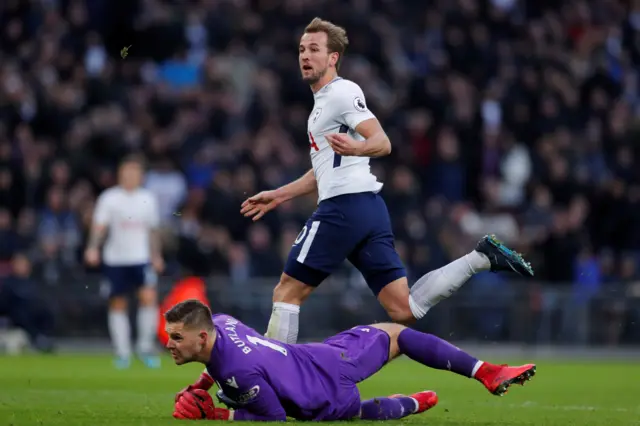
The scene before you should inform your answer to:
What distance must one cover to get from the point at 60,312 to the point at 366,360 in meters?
11.5

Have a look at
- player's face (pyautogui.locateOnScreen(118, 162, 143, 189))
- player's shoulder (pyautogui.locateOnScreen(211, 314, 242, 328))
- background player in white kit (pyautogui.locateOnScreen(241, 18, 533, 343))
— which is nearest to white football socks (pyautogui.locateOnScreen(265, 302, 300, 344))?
background player in white kit (pyautogui.locateOnScreen(241, 18, 533, 343))

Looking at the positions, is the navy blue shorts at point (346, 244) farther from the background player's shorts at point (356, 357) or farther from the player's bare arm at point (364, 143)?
the background player's shorts at point (356, 357)

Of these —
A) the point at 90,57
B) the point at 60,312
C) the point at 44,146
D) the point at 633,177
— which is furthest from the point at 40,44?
the point at 633,177

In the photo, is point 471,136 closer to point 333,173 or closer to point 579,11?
point 579,11

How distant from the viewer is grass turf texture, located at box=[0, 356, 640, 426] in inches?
365

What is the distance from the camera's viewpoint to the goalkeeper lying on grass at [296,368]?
8.15 metres

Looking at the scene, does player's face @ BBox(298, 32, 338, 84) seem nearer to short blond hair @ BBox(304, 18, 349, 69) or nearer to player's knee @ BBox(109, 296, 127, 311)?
short blond hair @ BBox(304, 18, 349, 69)

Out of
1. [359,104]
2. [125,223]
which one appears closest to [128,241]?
[125,223]

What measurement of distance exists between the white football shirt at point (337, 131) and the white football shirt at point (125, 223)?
25.6ft

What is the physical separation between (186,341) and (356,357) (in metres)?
1.15

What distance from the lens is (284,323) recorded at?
9.44m

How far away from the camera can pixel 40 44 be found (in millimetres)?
22406

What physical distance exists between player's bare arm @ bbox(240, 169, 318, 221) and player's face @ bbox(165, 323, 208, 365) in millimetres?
1740

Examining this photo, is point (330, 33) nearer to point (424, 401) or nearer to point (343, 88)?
point (343, 88)
